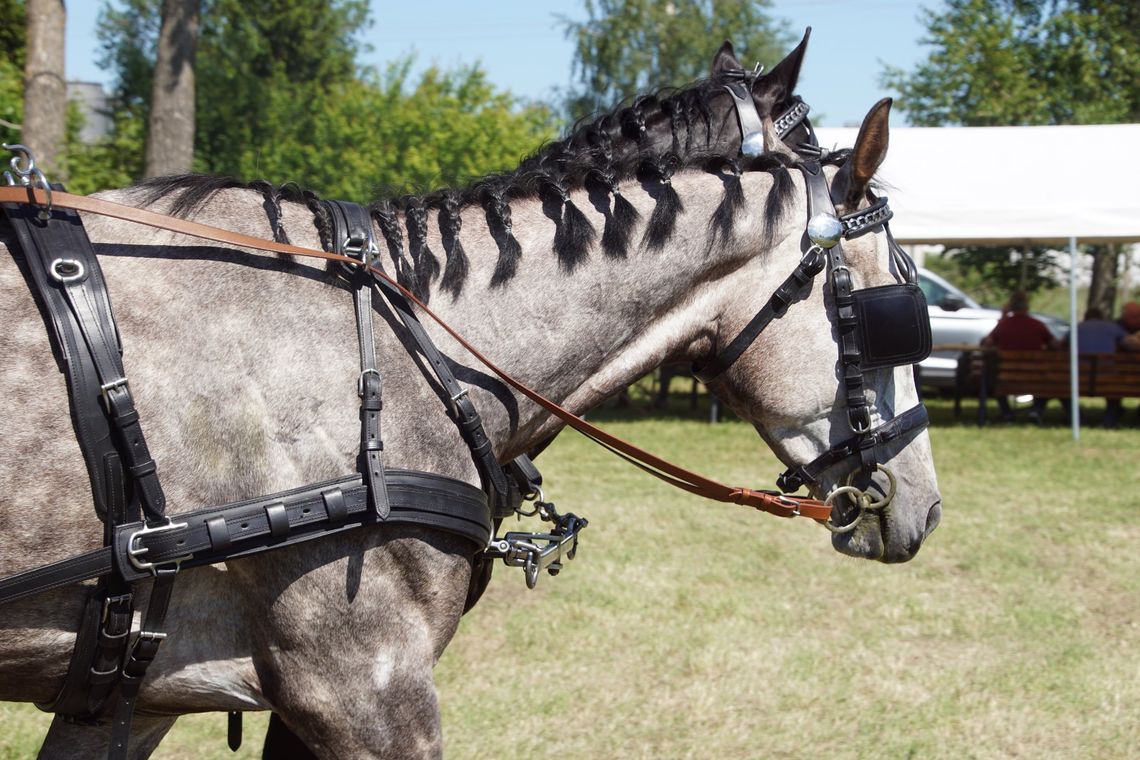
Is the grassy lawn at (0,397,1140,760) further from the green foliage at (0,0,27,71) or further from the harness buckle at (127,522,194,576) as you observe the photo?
the green foliage at (0,0,27,71)

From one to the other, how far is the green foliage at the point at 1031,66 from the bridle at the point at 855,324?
18.2m

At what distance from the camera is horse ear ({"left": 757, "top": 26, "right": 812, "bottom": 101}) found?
2.59 m

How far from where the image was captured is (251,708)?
6.70ft

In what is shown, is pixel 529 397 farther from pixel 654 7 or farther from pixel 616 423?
pixel 654 7

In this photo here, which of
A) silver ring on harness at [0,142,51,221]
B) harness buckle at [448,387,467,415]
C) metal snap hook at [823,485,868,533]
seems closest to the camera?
silver ring on harness at [0,142,51,221]

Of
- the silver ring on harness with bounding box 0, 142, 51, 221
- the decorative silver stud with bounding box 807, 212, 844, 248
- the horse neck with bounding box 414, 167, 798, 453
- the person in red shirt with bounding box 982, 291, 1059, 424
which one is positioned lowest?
the person in red shirt with bounding box 982, 291, 1059, 424

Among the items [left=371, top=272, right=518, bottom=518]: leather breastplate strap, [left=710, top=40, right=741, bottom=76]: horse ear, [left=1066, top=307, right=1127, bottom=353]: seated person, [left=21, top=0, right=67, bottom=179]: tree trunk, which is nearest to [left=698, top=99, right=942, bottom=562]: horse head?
[left=710, top=40, right=741, bottom=76]: horse ear

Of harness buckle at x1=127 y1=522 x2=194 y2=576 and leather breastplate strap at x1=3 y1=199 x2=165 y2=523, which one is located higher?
leather breastplate strap at x1=3 y1=199 x2=165 y2=523

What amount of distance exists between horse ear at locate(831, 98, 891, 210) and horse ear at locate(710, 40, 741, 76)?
449 mm

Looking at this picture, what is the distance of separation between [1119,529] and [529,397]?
6.44m

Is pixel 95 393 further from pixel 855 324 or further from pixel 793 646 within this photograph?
pixel 793 646

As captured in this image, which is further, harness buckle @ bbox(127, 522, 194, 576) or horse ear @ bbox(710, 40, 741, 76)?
horse ear @ bbox(710, 40, 741, 76)

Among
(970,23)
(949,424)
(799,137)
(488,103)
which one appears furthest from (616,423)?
(970,23)

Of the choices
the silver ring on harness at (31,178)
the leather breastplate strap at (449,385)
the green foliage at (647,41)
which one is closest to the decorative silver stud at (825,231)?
the leather breastplate strap at (449,385)
